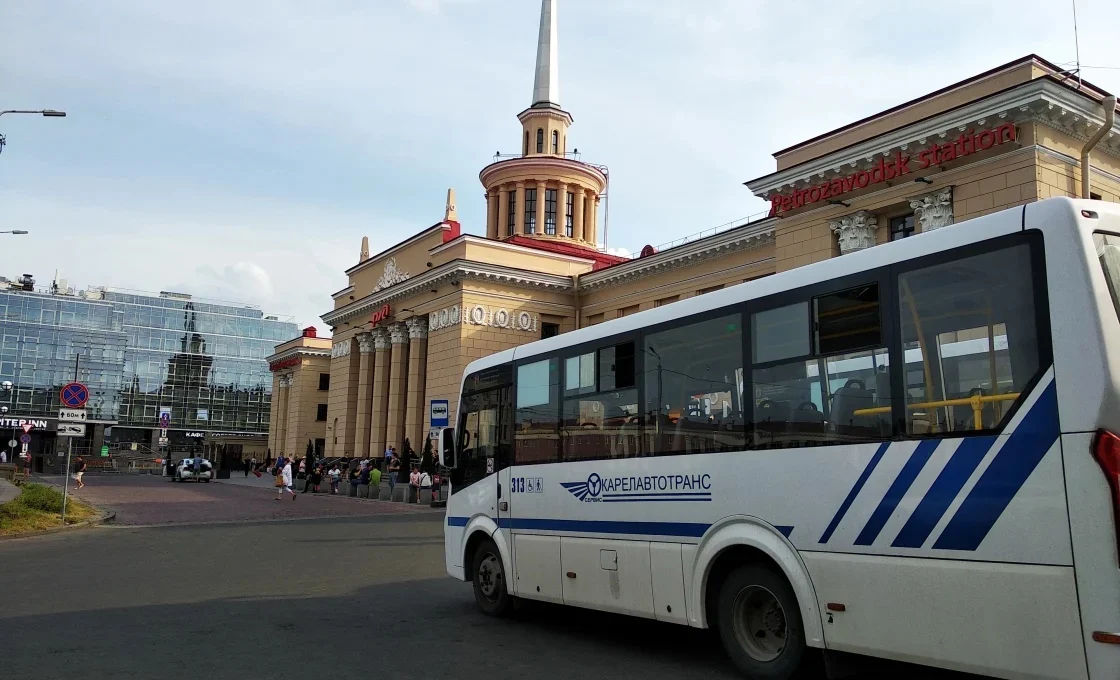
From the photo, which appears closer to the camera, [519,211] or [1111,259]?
[1111,259]

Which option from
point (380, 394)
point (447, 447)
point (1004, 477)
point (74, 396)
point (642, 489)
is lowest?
point (642, 489)

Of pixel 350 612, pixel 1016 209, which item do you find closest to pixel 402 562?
pixel 350 612

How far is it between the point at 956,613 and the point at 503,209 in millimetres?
48885

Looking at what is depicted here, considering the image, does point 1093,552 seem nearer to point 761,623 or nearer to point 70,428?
point 761,623

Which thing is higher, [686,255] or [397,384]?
[686,255]

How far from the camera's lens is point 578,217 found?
52.7 metres

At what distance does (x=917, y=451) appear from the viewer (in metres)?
5.43

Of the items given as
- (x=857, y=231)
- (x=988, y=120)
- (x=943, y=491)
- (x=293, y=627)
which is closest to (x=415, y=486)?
(x=857, y=231)

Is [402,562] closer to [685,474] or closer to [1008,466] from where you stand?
[685,474]

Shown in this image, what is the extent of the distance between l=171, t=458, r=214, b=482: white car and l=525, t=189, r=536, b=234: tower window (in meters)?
23.4

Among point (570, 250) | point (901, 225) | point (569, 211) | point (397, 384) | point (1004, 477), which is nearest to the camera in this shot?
point (1004, 477)

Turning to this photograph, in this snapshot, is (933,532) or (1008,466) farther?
(933,532)

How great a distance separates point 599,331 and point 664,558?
90.6 inches

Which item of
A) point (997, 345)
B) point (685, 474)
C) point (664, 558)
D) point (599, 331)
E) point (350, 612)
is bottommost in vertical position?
point (350, 612)
